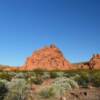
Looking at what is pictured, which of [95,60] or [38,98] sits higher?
[95,60]

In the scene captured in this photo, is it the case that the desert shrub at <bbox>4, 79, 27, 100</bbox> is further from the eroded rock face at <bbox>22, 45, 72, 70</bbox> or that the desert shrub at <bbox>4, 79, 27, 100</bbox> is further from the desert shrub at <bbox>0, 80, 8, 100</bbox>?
the eroded rock face at <bbox>22, 45, 72, 70</bbox>

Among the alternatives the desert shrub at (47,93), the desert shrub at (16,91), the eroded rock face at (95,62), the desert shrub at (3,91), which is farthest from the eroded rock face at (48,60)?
the desert shrub at (16,91)

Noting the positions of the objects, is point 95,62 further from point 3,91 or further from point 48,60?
point 3,91

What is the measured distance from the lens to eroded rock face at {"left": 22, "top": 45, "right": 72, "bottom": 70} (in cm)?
12506

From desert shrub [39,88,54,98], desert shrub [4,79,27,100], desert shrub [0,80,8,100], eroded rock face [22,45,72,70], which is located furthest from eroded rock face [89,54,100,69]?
desert shrub [4,79,27,100]

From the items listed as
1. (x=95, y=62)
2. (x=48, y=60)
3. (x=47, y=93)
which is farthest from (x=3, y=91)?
(x=95, y=62)

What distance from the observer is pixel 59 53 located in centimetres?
12900

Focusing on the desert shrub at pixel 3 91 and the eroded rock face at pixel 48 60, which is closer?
the desert shrub at pixel 3 91

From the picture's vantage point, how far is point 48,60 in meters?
126

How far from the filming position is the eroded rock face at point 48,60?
125 m

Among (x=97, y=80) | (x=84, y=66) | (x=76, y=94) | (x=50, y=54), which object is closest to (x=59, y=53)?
(x=50, y=54)

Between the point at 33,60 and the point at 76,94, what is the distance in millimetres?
104582

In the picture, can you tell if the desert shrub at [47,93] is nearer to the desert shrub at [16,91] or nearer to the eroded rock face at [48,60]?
the desert shrub at [16,91]

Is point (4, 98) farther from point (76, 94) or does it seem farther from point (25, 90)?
point (76, 94)
